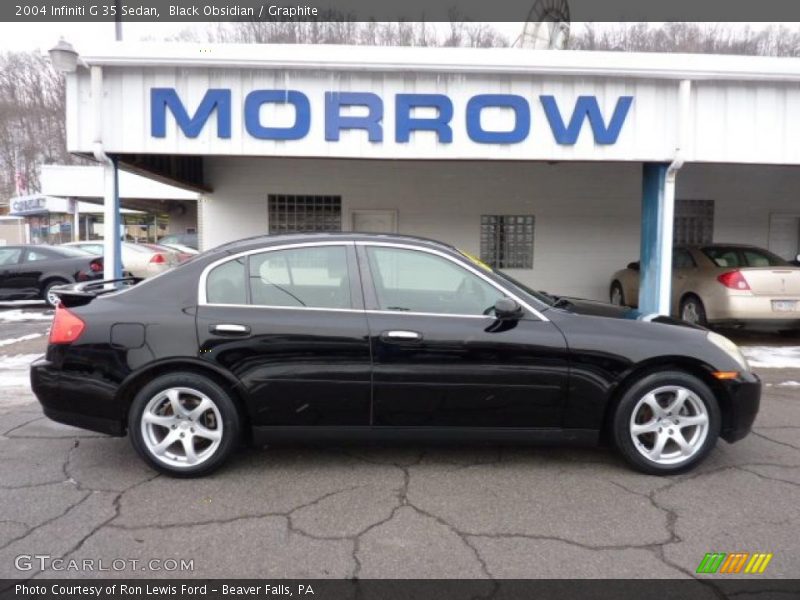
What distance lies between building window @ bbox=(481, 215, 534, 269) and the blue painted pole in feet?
12.2

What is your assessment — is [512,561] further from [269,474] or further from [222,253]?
[222,253]

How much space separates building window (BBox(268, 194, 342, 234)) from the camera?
12.3m

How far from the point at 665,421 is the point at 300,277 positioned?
250 cm

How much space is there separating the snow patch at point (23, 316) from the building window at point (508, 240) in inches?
328

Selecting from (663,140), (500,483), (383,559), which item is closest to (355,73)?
(663,140)

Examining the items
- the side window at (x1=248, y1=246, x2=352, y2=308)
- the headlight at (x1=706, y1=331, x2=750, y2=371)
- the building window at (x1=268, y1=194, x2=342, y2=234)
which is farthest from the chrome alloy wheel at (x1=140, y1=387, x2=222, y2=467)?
the building window at (x1=268, y1=194, x2=342, y2=234)

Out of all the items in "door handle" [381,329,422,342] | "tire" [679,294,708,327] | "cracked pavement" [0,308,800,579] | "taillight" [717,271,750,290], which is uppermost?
"taillight" [717,271,750,290]

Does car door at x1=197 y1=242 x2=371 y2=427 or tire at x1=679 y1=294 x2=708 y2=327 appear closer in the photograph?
car door at x1=197 y1=242 x2=371 y2=427

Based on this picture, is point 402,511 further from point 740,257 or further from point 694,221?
point 694,221

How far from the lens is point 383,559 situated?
2.94 m

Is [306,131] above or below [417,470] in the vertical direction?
above

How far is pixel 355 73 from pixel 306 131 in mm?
961

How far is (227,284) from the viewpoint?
3.93m

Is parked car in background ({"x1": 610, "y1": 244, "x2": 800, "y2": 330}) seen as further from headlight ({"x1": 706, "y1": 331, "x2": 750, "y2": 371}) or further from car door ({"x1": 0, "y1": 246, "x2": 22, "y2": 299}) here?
car door ({"x1": 0, "y1": 246, "x2": 22, "y2": 299})
